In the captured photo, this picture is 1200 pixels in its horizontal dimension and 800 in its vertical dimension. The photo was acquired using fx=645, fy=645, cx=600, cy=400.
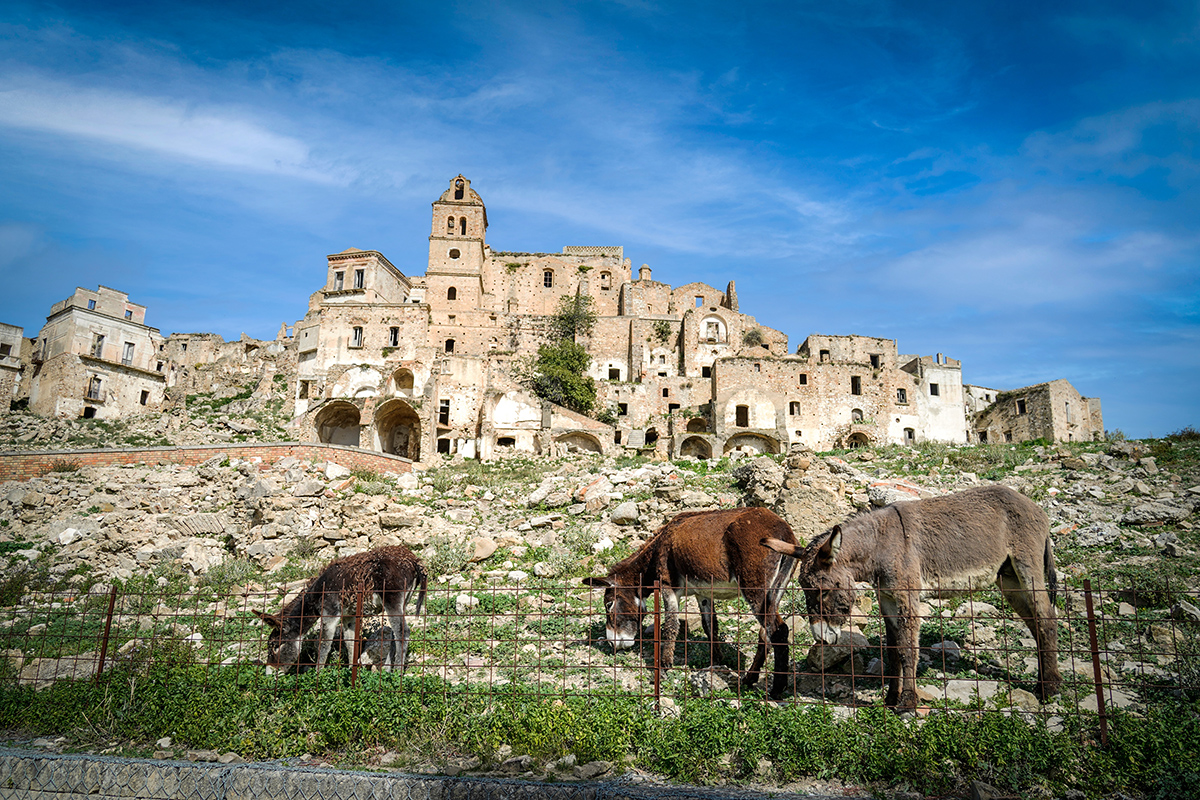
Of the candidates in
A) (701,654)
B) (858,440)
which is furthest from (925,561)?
(858,440)

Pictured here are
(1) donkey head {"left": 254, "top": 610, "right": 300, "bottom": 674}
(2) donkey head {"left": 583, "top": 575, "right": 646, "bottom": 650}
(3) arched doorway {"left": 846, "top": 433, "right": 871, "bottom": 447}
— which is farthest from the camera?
(3) arched doorway {"left": 846, "top": 433, "right": 871, "bottom": 447}

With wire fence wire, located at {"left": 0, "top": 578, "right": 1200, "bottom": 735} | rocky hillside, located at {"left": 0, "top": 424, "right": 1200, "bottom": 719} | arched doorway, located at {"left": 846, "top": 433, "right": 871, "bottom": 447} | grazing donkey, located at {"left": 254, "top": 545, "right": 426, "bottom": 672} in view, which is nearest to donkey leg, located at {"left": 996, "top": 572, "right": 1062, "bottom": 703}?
wire fence wire, located at {"left": 0, "top": 578, "right": 1200, "bottom": 735}

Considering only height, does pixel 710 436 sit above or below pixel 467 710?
above

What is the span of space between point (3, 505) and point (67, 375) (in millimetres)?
30644

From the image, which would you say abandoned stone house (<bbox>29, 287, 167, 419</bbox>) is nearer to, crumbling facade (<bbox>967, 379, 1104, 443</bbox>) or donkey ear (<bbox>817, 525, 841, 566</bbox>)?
donkey ear (<bbox>817, 525, 841, 566</bbox>)

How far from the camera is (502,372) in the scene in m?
41.7

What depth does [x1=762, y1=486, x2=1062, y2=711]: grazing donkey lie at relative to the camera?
7.38 m

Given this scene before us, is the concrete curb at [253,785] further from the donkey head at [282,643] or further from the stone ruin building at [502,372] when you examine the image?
the stone ruin building at [502,372]

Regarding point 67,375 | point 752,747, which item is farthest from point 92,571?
point 67,375

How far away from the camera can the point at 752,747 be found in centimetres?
600

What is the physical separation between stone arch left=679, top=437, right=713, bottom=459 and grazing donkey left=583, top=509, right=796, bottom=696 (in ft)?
111

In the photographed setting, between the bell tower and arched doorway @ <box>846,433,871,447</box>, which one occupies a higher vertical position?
the bell tower

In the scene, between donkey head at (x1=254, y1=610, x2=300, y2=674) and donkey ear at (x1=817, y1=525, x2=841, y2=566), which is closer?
donkey ear at (x1=817, y1=525, x2=841, y2=566)

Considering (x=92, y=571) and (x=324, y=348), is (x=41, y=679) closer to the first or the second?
(x=92, y=571)
